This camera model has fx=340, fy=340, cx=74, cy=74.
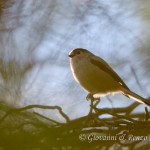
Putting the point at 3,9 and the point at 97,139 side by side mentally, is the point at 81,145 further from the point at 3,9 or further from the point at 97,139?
the point at 3,9

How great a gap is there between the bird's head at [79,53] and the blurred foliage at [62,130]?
65 cm

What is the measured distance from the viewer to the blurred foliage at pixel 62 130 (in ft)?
2.49

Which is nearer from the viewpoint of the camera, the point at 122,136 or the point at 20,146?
the point at 20,146

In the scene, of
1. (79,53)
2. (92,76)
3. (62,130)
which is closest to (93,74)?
(92,76)

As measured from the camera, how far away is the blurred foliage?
29.8 inches

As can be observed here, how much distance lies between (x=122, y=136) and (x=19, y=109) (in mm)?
446

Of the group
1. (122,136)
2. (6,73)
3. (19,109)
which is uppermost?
(6,73)

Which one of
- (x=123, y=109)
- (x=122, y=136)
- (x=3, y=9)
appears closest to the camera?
(x=122, y=136)

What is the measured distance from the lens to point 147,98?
5.55 ft

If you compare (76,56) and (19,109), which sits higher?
(76,56)

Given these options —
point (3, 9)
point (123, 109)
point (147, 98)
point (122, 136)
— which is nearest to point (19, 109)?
point (122, 136)

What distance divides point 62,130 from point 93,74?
4.51ft

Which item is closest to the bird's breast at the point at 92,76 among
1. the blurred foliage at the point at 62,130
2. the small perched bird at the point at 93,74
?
the small perched bird at the point at 93,74

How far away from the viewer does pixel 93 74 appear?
2.31 meters
